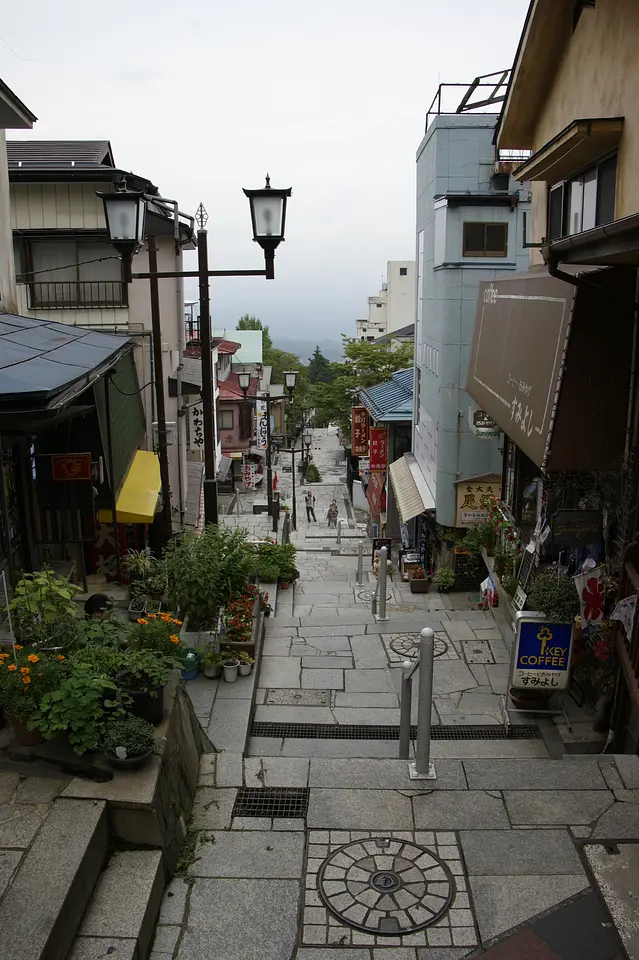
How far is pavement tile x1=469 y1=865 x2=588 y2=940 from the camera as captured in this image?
514 centimetres

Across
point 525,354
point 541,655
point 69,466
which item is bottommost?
point 541,655

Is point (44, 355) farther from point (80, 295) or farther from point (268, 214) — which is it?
point (80, 295)

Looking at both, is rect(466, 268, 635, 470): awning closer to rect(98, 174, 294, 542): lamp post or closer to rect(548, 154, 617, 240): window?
rect(548, 154, 617, 240): window

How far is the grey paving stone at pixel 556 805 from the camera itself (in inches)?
249

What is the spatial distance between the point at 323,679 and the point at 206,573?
7.11ft

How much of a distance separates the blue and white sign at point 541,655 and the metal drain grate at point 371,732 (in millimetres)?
607

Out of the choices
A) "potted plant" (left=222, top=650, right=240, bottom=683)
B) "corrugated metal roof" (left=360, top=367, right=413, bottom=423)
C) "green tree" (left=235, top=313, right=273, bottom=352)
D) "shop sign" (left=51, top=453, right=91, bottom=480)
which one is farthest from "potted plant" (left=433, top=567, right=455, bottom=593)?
"green tree" (left=235, top=313, right=273, bottom=352)

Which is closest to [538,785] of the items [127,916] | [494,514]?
[127,916]

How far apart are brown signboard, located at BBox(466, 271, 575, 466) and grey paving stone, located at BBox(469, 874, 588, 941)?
398 cm

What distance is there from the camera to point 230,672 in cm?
953

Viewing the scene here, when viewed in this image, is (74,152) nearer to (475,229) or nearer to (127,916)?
(475,229)

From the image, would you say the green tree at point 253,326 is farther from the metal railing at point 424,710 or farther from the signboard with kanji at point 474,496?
the metal railing at point 424,710

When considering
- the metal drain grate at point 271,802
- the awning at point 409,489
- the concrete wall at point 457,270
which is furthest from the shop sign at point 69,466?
the awning at point 409,489

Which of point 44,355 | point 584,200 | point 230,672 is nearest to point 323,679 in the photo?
point 230,672
